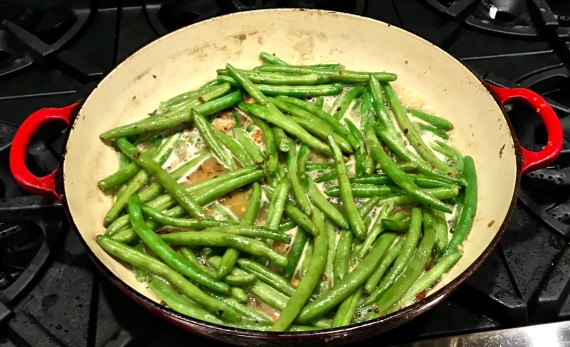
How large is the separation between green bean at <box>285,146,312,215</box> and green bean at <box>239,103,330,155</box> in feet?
0.21

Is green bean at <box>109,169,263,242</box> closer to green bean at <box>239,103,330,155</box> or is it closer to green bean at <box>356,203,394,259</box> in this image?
green bean at <box>239,103,330,155</box>

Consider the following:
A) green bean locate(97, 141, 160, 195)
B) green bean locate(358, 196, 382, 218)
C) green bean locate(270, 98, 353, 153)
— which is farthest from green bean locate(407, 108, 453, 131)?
green bean locate(97, 141, 160, 195)

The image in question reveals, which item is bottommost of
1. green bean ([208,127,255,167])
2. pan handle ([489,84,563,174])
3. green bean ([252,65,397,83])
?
green bean ([208,127,255,167])

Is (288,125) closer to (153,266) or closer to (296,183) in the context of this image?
(296,183)

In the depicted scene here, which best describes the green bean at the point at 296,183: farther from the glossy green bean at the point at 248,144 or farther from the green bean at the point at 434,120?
the green bean at the point at 434,120

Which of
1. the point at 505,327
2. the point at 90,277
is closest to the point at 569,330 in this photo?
the point at 505,327

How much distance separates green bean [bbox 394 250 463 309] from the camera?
5.68 ft

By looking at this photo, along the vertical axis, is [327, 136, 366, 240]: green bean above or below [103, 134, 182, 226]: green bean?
above

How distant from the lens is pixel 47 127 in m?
2.36

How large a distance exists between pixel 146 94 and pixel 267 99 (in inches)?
21.5

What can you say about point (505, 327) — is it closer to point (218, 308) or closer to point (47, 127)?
point (218, 308)

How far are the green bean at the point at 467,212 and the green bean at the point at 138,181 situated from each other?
1114 mm

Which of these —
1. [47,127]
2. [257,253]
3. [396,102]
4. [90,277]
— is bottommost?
[90,277]

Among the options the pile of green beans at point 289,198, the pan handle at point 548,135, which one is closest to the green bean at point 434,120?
the pile of green beans at point 289,198
